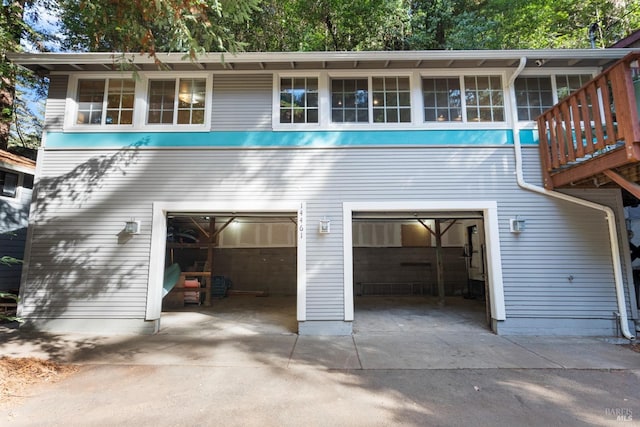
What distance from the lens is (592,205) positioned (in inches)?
217

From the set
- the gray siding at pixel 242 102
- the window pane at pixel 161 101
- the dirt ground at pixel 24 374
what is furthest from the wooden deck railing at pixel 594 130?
the dirt ground at pixel 24 374

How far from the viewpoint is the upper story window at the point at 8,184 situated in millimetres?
7251

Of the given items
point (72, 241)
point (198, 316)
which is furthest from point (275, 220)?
point (72, 241)

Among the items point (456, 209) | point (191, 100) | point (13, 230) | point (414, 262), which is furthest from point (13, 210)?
point (414, 262)

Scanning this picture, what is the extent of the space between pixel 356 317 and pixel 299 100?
179 inches

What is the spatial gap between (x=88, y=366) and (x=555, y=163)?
24.6 feet

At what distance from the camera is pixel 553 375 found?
375 cm

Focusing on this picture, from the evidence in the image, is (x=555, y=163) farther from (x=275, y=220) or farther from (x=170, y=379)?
(x=275, y=220)

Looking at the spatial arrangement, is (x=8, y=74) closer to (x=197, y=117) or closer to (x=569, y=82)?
(x=197, y=117)

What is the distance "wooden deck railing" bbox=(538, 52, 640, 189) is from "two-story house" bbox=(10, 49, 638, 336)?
0.26 ft

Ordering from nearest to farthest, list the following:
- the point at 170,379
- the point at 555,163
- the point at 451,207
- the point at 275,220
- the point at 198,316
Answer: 1. the point at 170,379
2. the point at 555,163
3. the point at 451,207
4. the point at 198,316
5. the point at 275,220

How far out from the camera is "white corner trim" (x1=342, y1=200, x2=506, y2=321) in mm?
5473

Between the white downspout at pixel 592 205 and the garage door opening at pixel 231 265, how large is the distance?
495 cm

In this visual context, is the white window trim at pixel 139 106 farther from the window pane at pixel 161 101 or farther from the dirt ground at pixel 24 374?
the dirt ground at pixel 24 374
